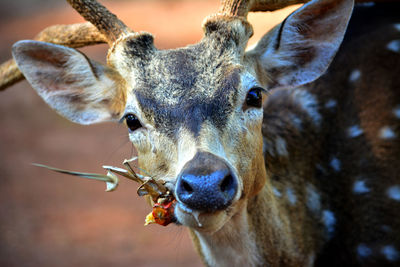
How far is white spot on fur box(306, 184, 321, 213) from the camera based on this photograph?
321 centimetres

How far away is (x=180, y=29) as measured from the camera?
1279 cm

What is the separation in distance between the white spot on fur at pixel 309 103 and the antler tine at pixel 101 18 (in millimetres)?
1379

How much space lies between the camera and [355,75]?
3410 millimetres

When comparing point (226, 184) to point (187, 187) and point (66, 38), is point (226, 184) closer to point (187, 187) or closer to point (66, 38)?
point (187, 187)

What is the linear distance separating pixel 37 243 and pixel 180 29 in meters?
7.98

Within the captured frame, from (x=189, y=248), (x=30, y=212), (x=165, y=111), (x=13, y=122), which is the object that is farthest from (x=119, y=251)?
(x=13, y=122)

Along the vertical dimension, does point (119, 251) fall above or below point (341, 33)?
below

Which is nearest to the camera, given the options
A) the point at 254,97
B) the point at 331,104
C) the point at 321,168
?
the point at 254,97

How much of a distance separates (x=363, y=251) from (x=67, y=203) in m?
4.86

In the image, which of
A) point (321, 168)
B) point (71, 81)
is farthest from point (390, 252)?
point (71, 81)

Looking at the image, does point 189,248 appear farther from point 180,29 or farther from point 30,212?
point 180,29

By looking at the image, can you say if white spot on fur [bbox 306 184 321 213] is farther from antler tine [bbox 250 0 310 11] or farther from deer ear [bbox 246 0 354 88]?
antler tine [bbox 250 0 310 11]

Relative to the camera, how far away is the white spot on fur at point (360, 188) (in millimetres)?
3172

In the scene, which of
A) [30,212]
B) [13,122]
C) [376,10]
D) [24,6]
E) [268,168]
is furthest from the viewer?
[24,6]
